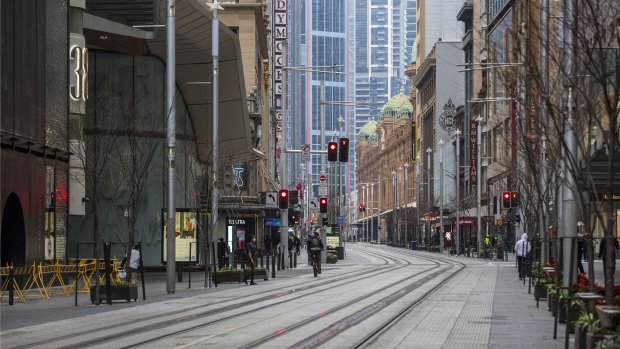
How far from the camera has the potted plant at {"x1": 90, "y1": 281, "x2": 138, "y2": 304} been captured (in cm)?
3056

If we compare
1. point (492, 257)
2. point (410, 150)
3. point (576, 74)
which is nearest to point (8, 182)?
point (576, 74)

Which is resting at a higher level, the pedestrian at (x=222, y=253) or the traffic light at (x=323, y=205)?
the traffic light at (x=323, y=205)

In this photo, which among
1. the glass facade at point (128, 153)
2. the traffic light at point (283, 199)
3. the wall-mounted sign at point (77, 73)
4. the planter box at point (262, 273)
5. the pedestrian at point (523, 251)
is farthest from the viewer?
the glass facade at point (128, 153)

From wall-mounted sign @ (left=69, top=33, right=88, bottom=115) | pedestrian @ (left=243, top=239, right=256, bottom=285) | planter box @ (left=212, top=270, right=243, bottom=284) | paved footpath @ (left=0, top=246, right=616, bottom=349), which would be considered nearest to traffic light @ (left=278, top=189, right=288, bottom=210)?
pedestrian @ (left=243, top=239, right=256, bottom=285)

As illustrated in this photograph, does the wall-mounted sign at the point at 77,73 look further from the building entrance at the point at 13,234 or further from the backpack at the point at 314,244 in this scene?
the backpack at the point at 314,244

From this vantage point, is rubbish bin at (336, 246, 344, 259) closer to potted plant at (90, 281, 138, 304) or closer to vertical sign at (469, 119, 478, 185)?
vertical sign at (469, 119, 478, 185)

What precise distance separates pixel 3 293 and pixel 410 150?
163364 mm

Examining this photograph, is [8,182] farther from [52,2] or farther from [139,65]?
[139,65]

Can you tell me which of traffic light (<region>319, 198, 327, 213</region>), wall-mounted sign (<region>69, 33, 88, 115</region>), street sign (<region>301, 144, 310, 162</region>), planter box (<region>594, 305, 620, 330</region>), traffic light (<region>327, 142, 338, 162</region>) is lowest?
planter box (<region>594, 305, 620, 330</region>)

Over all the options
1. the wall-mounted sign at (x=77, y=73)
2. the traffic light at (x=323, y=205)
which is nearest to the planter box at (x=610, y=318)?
the wall-mounted sign at (x=77, y=73)

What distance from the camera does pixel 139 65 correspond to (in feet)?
188

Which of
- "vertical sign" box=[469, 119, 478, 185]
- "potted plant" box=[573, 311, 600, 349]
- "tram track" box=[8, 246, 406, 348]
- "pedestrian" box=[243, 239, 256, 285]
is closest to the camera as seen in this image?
"potted plant" box=[573, 311, 600, 349]

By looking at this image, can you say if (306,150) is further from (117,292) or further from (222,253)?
(117,292)

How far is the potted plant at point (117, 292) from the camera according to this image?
1203 inches
